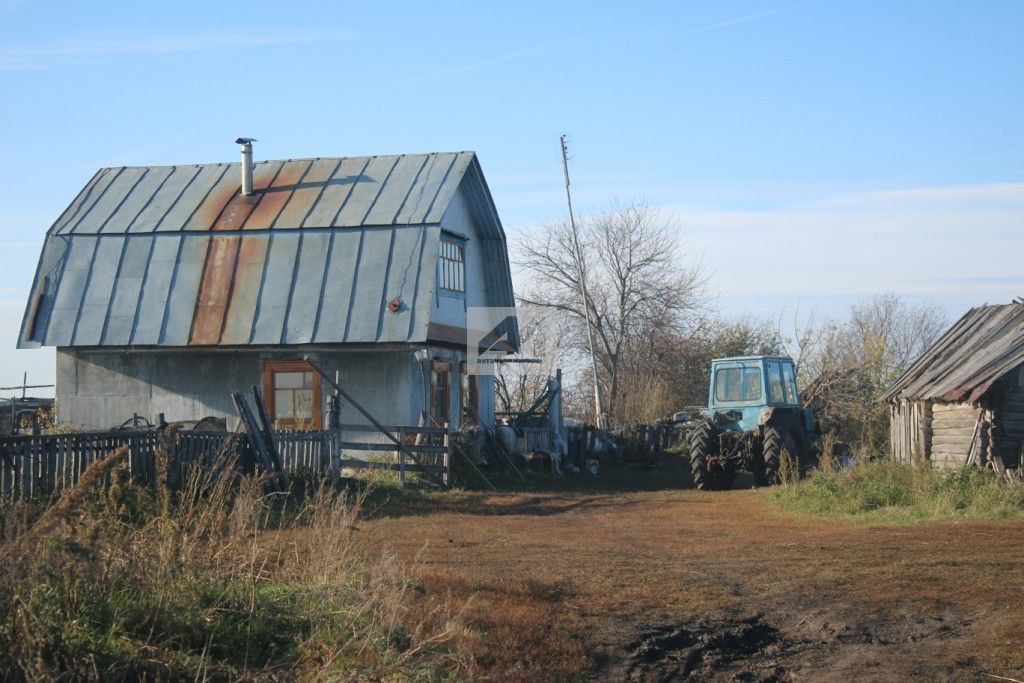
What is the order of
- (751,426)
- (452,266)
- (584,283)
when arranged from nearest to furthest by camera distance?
(751,426) < (452,266) < (584,283)

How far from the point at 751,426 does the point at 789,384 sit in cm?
142

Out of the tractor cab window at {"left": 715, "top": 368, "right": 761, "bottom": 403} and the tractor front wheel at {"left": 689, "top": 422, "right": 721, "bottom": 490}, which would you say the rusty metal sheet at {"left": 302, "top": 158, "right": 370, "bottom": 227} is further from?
the tractor cab window at {"left": 715, "top": 368, "right": 761, "bottom": 403}

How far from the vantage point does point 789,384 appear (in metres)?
25.0

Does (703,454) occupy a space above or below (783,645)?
above

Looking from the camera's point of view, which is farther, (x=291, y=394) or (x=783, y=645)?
(x=291, y=394)

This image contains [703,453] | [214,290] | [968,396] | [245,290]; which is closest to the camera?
[968,396]

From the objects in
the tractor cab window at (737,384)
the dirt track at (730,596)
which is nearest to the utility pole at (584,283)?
the tractor cab window at (737,384)

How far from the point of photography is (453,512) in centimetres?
1741

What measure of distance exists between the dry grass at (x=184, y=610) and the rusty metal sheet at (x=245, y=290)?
14.4m

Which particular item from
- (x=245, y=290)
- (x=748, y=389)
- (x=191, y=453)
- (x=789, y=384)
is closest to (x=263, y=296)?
(x=245, y=290)

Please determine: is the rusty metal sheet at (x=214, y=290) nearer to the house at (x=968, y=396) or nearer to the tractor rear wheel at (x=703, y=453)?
the tractor rear wheel at (x=703, y=453)

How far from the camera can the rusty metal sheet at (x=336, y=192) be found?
2369 cm

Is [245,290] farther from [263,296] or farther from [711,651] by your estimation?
[711,651]

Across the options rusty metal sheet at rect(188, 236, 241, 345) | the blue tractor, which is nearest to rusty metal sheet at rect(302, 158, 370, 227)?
rusty metal sheet at rect(188, 236, 241, 345)
